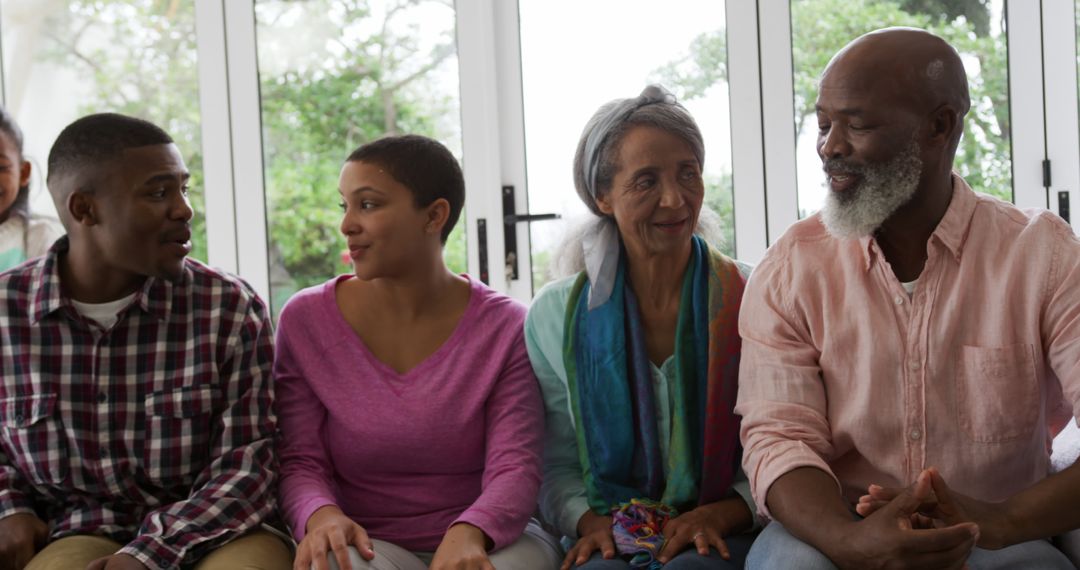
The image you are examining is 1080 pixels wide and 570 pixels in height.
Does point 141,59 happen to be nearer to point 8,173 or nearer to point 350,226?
point 8,173

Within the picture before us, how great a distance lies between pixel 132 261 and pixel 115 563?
0.59 m

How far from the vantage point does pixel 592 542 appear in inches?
86.5

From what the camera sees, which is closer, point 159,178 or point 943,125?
point 943,125

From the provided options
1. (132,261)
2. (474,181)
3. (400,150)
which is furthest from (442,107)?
(132,261)

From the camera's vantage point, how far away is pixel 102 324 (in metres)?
2.21

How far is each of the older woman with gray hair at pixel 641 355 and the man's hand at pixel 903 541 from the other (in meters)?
0.39

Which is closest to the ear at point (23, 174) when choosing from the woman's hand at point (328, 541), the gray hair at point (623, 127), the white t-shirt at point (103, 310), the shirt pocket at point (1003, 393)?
the white t-shirt at point (103, 310)

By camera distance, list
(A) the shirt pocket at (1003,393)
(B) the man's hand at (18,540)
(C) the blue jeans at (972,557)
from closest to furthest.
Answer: (C) the blue jeans at (972,557), (A) the shirt pocket at (1003,393), (B) the man's hand at (18,540)

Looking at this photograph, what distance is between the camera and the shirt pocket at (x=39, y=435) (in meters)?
2.14

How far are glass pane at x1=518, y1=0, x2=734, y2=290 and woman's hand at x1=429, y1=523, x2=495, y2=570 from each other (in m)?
1.71

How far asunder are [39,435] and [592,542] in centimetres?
112

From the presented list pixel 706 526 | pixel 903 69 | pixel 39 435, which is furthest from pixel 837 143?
pixel 39 435

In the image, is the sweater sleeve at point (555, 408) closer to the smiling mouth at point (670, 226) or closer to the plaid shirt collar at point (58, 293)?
the smiling mouth at point (670, 226)

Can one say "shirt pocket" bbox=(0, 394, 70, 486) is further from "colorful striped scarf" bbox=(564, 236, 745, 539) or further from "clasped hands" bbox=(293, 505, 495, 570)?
"colorful striped scarf" bbox=(564, 236, 745, 539)
